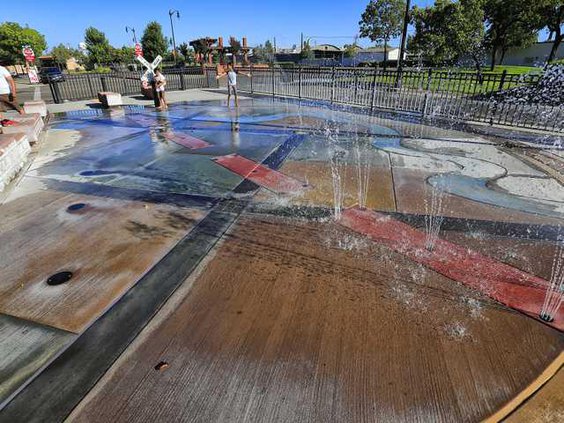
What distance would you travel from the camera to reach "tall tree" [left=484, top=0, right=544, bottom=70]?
30.6m

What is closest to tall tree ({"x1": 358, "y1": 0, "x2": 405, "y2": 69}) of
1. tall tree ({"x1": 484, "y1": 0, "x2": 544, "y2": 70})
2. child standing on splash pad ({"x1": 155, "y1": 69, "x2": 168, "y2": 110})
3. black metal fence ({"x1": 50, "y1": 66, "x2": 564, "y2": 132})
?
tall tree ({"x1": 484, "y1": 0, "x2": 544, "y2": 70})

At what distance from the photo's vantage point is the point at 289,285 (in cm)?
316

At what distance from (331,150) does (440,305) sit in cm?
528

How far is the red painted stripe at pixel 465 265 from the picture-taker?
296 cm

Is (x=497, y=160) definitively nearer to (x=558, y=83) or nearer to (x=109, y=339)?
(x=109, y=339)

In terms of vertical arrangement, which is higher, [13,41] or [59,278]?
[13,41]

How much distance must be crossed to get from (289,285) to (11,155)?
5.83 metres

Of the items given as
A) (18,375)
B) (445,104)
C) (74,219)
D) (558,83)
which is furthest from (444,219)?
(558,83)

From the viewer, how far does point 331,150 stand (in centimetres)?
766

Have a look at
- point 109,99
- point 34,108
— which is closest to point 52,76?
point 109,99

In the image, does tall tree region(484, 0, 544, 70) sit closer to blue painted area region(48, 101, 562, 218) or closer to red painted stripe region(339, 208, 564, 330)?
blue painted area region(48, 101, 562, 218)

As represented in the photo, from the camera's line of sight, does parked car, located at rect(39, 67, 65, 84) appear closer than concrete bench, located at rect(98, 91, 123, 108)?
No

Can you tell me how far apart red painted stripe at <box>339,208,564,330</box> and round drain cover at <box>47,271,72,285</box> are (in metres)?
3.11

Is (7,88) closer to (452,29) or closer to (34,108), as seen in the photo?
(34,108)
